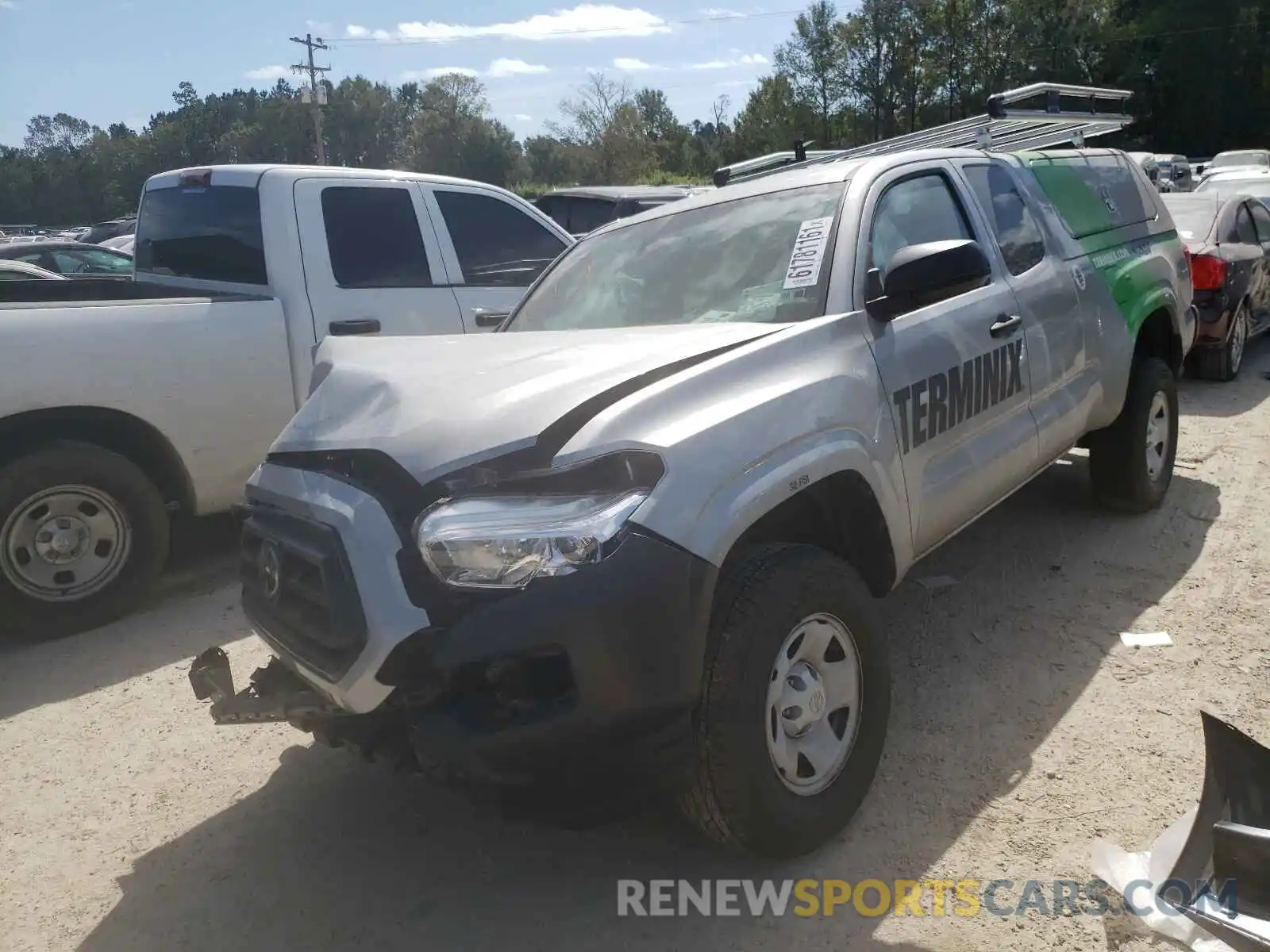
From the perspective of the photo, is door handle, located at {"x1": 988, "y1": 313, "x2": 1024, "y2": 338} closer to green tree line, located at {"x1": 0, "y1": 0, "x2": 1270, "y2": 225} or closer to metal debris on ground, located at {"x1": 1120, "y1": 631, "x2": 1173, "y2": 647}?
metal debris on ground, located at {"x1": 1120, "y1": 631, "x2": 1173, "y2": 647}

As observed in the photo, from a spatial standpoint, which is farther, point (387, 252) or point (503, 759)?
point (387, 252)

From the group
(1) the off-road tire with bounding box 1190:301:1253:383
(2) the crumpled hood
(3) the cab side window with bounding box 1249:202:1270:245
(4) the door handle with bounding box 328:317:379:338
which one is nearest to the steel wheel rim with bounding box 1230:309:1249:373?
(1) the off-road tire with bounding box 1190:301:1253:383

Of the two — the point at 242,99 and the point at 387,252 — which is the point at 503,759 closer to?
the point at 387,252

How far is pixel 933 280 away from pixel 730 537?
3.94ft

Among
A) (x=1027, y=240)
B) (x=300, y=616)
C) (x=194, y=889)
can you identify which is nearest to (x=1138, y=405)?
(x=1027, y=240)

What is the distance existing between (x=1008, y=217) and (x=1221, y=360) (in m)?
5.46

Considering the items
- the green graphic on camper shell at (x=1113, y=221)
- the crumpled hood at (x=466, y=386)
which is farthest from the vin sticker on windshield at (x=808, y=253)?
the green graphic on camper shell at (x=1113, y=221)

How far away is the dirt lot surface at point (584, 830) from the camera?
105 inches

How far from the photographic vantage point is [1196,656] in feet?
12.6

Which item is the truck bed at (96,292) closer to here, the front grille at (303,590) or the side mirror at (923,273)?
the front grille at (303,590)

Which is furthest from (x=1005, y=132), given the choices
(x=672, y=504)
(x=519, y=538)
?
(x=519, y=538)

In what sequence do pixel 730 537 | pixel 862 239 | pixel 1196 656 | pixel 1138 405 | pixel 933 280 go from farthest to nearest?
pixel 1138 405 → pixel 1196 656 → pixel 862 239 → pixel 933 280 → pixel 730 537

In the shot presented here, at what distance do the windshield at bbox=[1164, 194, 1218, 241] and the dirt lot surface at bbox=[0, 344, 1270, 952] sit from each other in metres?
5.21

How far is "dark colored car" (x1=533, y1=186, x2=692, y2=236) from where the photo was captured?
38.7 feet
